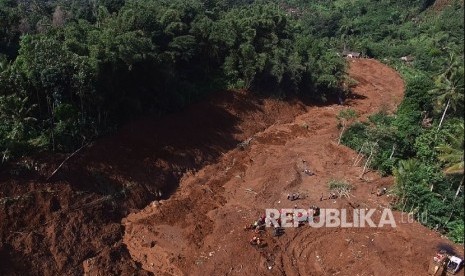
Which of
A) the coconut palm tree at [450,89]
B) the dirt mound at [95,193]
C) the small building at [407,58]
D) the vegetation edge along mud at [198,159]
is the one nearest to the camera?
the dirt mound at [95,193]

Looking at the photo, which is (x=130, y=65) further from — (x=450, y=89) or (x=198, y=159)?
(x=450, y=89)

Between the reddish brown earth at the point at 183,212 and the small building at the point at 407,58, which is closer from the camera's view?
the reddish brown earth at the point at 183,212

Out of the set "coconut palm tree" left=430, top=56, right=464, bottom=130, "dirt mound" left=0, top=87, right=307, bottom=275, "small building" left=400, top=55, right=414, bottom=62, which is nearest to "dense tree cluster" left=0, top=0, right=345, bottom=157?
"dirt mound" left=0, top=87, right=307, bottom=275

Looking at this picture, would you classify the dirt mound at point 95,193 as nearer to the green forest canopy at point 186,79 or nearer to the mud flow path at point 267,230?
the mud flow path at point 267,230

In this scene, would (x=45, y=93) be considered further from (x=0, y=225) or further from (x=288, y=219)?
(x=288, y=219)

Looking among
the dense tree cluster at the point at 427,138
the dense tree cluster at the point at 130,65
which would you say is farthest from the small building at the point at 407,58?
the dense tree cluster at the point at 130,65

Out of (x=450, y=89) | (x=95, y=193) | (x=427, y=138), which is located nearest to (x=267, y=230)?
(x=95, y=193)

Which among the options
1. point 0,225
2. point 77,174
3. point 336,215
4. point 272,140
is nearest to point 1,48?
point 77,174

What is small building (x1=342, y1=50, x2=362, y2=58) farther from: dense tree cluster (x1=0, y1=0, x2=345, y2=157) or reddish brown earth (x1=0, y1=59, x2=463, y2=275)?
reddish brown earth (x1=0, y1=59, x2=463, y2=275)
